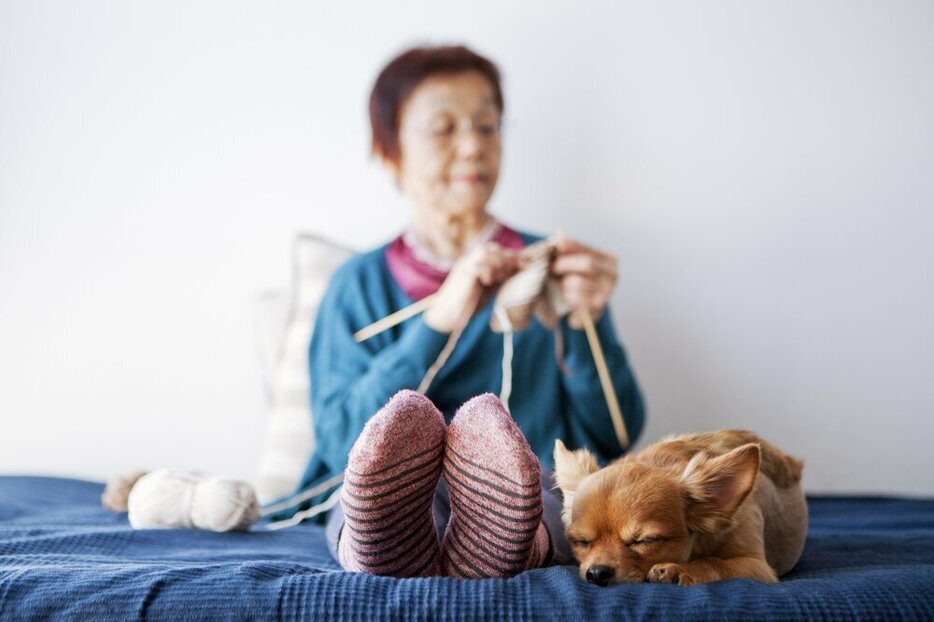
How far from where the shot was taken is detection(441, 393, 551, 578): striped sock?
2.69ft

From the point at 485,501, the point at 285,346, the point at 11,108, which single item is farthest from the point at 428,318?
the point at 11,108

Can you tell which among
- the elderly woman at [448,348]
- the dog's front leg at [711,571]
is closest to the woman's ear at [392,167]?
the elderly woman at [448,348]

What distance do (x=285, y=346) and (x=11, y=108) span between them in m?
1.02

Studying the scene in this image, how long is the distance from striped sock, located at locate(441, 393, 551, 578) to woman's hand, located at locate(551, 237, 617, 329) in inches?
22.6

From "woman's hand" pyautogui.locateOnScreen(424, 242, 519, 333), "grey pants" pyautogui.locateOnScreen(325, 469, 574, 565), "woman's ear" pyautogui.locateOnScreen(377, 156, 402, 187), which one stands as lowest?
"grey pants" pyautogui.locateOnScreen(325, 469, 574, 565)

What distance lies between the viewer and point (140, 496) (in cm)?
130

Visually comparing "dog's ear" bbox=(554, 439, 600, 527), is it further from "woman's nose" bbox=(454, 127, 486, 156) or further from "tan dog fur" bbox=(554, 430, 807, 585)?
"woman's nose" bbox=(454, 127, 486, 156)

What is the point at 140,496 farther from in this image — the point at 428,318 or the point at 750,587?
the point at 750,587

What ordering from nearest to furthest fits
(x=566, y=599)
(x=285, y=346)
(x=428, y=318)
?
(x=566, y=599) → (x=428, y=318) → (x=285, y=346)

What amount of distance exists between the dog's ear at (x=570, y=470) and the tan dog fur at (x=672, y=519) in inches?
0.5

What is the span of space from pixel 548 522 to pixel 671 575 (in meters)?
0.19

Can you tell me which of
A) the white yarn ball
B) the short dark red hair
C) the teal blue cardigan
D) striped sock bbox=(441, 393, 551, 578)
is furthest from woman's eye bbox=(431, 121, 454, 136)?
striped sock bbox=(441, 393, 551, 578)

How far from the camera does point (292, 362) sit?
1.71 meters

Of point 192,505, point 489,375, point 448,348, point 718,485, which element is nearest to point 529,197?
point 489,375
